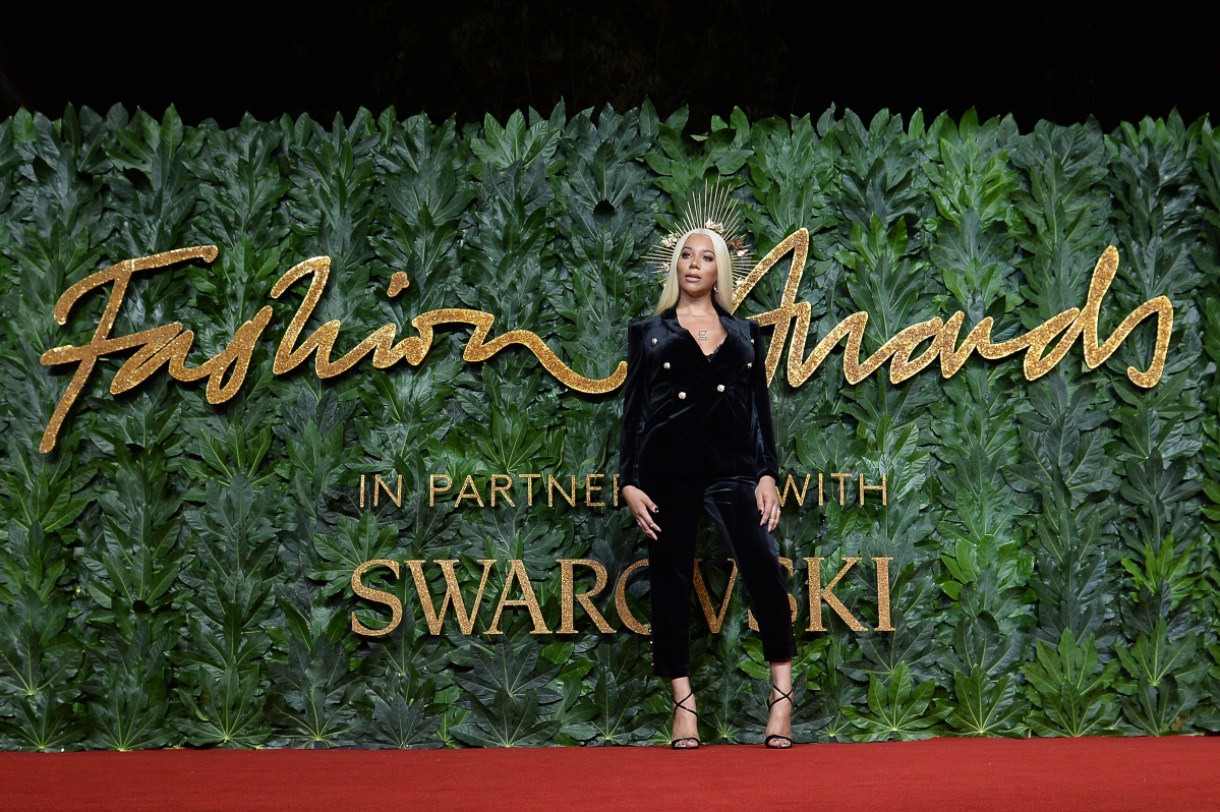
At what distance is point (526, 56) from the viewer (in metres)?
15.0

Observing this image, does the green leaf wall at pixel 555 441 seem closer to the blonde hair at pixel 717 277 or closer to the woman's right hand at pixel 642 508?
the blonde hair at pixel 717 277

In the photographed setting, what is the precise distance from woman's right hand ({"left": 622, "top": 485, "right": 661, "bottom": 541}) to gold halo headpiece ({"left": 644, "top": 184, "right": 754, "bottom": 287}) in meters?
0.98

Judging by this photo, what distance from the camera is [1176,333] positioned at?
6.21 meters

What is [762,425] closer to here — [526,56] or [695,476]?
[695,476]

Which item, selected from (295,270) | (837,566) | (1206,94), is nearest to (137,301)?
(295,270)

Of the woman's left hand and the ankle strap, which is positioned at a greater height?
the woman's left hand

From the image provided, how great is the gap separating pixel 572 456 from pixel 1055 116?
7.27m

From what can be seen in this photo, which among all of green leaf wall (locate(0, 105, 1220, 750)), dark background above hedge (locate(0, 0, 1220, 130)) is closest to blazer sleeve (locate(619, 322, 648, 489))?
green leaf wall (locate(0, 105, 1220, 750))

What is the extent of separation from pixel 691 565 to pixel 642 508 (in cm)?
29

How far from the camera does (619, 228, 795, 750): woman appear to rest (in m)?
5.62

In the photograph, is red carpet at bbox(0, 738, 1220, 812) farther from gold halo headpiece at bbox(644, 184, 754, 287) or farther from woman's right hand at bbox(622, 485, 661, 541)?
gold halo headpiece at bbox(644, 184, 754, 287)

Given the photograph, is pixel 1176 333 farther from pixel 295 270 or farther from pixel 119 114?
pixel 119 114

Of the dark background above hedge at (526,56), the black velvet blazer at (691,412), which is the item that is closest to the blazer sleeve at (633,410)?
the black velvet blazer at (691,412)

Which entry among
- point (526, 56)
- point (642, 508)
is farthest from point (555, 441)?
point (526, 56)
